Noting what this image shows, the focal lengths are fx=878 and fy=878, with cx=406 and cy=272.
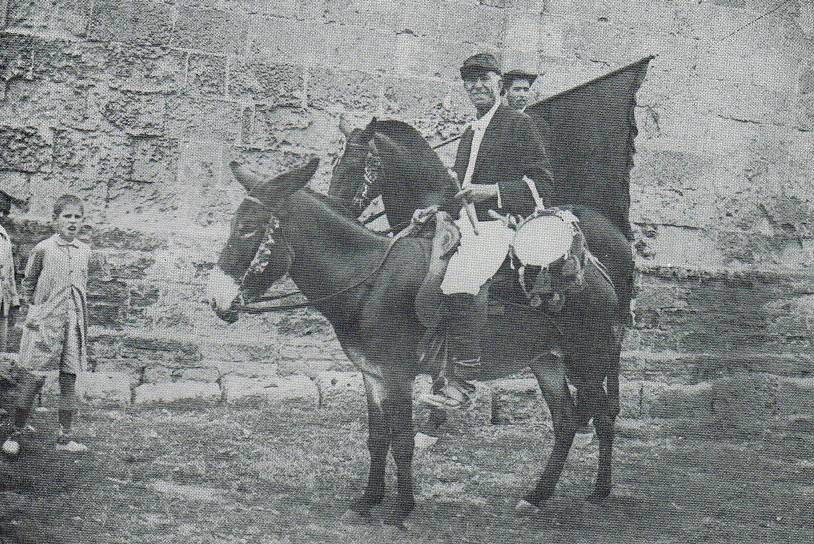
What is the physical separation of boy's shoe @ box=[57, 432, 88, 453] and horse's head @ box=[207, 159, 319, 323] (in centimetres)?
132

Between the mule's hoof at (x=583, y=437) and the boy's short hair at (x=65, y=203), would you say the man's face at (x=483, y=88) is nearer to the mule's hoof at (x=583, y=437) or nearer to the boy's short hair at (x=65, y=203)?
the mule's hoof at (x=583, y=437)

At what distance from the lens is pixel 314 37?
5.45 m

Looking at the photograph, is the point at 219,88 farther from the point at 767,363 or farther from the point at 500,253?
the point at 767,363

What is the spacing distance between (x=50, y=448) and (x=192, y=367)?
103 cm

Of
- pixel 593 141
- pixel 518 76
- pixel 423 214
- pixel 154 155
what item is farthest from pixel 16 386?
pixel 518 76

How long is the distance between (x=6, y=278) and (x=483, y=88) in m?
2.89

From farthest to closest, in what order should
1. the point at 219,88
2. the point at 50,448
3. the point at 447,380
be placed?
1. the point at 219,88
2. the point at 50,448
3. the point at 447,380

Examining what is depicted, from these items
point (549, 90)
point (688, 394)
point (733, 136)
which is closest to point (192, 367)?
point (549, 90)

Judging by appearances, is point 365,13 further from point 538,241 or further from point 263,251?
point 263,251

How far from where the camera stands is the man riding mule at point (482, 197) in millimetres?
4172

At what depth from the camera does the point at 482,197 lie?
4.36m

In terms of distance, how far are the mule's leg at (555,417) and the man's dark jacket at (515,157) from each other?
92cm

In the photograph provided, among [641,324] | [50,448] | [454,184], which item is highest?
[454,184]

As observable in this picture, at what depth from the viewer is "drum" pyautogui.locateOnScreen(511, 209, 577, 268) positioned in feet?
14.0
